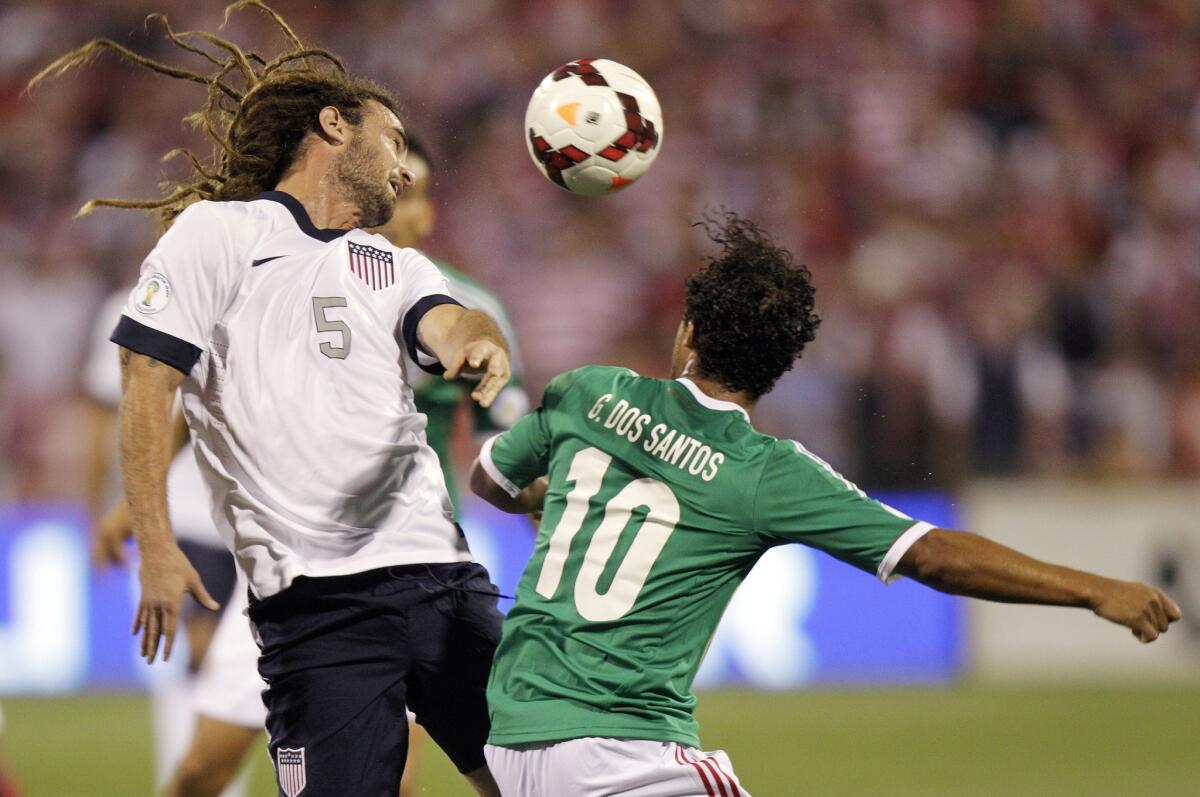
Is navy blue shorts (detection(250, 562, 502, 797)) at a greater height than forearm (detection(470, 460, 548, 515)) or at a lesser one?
lesser

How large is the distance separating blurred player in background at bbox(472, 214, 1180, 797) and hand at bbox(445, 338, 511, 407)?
24cm

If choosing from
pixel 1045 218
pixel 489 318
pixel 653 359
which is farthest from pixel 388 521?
pixel 1045 218

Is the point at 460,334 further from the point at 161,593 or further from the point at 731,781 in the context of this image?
the point at 731,781

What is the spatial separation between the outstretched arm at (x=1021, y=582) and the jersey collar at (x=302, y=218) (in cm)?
144

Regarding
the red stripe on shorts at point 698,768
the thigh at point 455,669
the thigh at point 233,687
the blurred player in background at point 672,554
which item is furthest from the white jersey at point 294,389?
the thigh at point 233,687

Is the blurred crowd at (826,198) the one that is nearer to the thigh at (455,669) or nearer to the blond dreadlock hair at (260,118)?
the blond dreadlock hair at (260,118)

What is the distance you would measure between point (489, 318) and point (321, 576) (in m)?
0.65

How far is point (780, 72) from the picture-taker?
13.6 metres

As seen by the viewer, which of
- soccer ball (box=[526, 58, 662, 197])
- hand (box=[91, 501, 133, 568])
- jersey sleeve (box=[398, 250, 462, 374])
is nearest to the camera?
jersey sleeve (box=[398, 250, 462, 374])

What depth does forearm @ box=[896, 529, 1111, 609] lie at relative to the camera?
10.3 ft

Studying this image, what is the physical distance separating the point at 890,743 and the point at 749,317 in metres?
5.24

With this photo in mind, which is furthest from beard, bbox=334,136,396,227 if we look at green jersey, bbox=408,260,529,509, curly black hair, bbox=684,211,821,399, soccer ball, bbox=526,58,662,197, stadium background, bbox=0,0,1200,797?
stadium background, bbox=0,0,1200,797

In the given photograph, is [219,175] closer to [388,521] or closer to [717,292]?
[388,521]

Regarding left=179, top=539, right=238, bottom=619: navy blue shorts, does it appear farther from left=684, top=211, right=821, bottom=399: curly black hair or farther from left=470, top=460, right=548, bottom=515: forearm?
left=684, top=211, right=821, bottom=399: curly black hair
